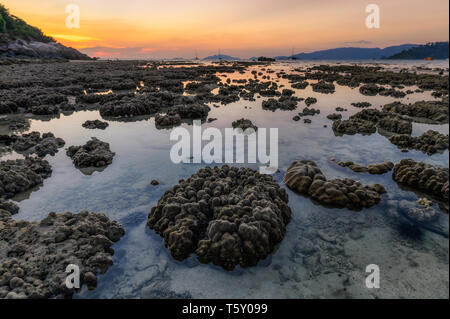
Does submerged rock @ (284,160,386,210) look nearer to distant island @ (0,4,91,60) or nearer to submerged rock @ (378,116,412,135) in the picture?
submerged rock @ (378,116,412,135)

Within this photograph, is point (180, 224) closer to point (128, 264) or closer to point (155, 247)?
point (155, 247)

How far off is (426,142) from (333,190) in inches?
368

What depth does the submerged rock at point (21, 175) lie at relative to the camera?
9367 mm

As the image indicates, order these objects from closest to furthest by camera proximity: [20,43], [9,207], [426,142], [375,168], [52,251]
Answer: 1. [52,251]
2. [9,207]
3. [375,168]
4. [426,142]
5. [20,43]

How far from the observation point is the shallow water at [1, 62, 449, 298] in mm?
5531

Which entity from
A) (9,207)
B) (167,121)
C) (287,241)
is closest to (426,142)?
(287,241)

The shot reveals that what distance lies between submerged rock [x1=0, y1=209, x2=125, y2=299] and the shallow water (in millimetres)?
378

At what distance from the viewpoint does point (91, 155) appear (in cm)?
1203

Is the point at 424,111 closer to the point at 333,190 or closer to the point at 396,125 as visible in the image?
the point at 396,125

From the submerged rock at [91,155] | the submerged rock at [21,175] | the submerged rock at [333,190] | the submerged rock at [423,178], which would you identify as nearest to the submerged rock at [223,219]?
the submerged rock at [333,190]

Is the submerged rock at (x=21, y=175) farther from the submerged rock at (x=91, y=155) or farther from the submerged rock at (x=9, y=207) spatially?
the submerged rock at (x=91, y=155)

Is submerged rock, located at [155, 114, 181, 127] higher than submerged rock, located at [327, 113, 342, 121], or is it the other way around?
submerged rock, located at [327, 113, 342, 121]

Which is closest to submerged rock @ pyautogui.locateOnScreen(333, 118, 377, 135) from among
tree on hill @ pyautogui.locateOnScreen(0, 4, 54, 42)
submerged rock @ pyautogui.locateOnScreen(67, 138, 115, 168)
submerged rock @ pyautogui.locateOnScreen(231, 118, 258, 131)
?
submerged rock @ pyautogui.locateOnScreen(231, 118, 258, 131)
